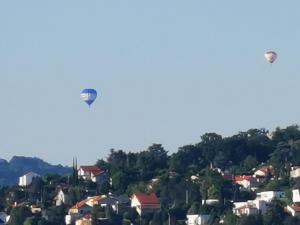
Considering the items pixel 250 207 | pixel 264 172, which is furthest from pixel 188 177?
pixel 250 207

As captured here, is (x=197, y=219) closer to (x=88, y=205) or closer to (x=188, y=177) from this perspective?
(x=88, y=205)

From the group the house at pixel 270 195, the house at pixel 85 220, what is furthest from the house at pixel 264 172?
the house at pixel 85 220

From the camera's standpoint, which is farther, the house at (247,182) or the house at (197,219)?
the house at (247,182)

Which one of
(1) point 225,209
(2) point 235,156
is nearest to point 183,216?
(1) point 225,209

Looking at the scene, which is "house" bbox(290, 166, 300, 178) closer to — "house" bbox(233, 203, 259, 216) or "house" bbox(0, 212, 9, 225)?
"house" bbox(233, 203, 259, 216)

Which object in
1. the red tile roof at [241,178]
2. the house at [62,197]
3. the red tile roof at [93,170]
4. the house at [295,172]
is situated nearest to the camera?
the house at [295,172]

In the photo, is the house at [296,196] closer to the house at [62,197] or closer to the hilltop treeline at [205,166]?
the hilltop treeline at [205,166]
